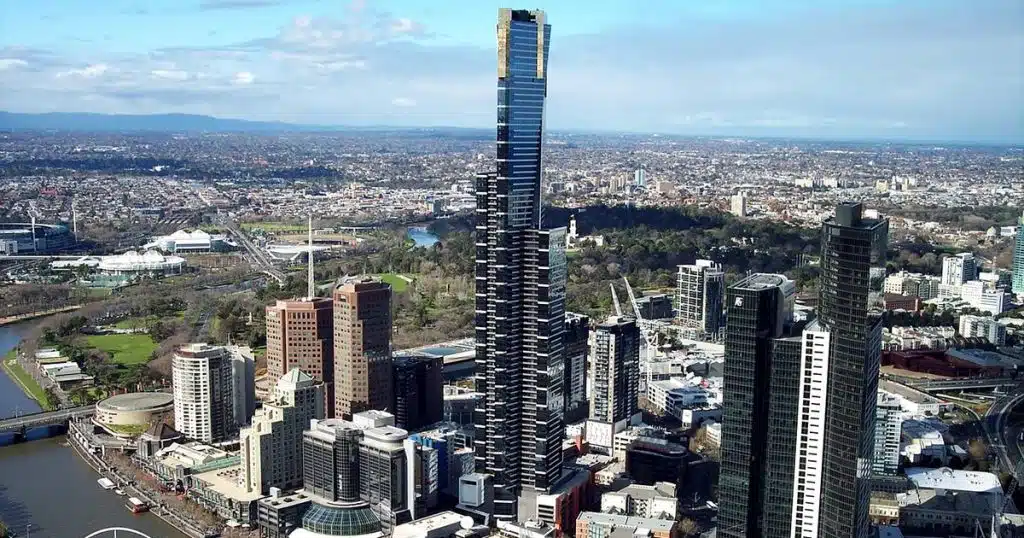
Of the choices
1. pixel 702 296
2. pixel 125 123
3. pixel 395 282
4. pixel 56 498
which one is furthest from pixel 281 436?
pixel 125 123

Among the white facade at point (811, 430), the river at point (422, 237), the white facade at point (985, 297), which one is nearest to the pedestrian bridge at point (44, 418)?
the white facade at point (811, 430)

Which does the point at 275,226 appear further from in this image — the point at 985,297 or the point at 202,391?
the point at 985,297

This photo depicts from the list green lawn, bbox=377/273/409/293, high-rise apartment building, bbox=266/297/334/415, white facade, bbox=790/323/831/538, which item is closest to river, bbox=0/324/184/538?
high-rise apartment building, bbox=266/297/334/415

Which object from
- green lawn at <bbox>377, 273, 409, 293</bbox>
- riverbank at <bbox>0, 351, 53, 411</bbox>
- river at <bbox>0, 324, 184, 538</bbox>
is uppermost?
green lawn at <bbox>377, 273, 409, 293</bbox>

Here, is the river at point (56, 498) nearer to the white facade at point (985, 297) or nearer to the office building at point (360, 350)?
the office building at point (360, 350)

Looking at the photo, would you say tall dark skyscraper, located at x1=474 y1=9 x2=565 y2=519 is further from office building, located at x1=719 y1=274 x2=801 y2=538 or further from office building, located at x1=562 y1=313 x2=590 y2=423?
office building, located at x1=719 y1=274 x2=801 y2=538

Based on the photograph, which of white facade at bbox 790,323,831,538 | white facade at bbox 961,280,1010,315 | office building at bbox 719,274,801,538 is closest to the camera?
white facade at bbox 790,323,831,538
